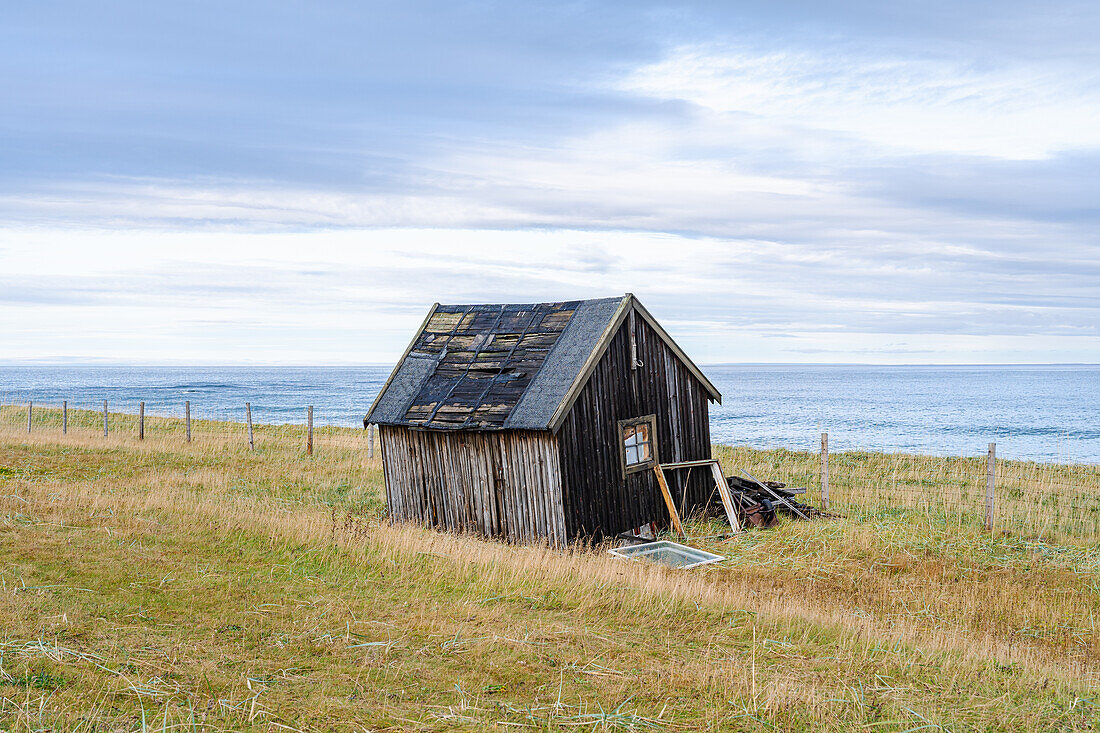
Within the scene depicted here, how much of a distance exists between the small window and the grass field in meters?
1.98

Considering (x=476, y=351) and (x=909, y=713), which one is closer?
(x=909, y=713)

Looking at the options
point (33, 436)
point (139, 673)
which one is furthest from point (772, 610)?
point (33, 436)

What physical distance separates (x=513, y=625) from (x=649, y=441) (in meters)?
9.30

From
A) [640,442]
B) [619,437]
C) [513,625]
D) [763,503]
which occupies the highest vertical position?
[619,437]

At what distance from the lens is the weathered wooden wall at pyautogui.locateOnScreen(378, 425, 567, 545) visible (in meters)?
16.4

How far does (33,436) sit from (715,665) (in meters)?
35.9

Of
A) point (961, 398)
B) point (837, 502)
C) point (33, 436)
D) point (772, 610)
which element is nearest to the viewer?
point (772, 610)

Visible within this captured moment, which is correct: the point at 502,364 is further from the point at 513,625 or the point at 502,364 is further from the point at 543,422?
the point at 513,625

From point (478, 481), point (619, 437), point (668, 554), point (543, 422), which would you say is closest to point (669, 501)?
point (619, 437)

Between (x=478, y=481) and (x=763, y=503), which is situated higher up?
(x=478, y=481)

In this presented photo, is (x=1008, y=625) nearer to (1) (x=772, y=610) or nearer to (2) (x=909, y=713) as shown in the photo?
(1) (x=772, y=610)

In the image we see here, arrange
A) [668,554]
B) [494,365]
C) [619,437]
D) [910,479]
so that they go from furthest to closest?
[910,479]
[494,365]
[619,437]
[668,554]

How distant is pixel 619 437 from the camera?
17.7m

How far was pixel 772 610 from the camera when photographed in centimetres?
1098
